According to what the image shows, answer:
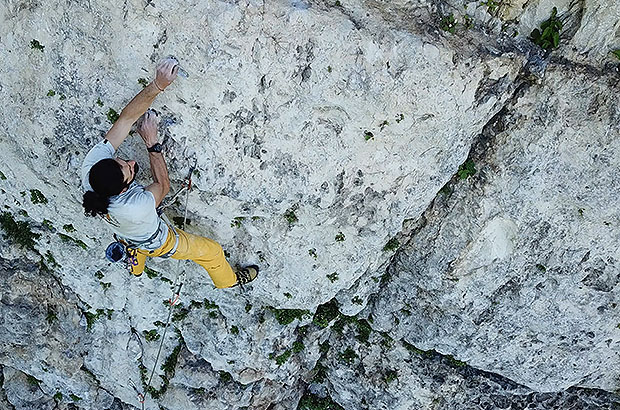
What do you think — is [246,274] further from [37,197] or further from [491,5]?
[491,5]

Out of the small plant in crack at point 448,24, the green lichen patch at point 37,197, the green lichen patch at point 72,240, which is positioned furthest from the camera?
the green lichen patch at point 72,240

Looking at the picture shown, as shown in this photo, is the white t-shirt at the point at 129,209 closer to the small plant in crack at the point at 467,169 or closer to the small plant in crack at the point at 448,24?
the small plant in crack at the point at 448,24

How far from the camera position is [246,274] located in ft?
28.3

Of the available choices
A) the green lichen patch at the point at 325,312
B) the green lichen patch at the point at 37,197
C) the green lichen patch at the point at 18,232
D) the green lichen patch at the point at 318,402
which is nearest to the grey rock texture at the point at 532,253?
the green lichen patch at the point at 325,312

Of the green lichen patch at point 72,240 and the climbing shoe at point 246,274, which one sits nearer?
the climbing shoe at point 246,274

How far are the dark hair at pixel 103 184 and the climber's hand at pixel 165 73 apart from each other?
117 centimetres

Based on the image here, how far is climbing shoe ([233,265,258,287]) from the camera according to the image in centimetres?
862

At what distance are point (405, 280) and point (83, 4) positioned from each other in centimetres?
705

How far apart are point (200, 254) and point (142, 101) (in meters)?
2.61

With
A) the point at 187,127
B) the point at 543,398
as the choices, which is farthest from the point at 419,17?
the point at 543,398

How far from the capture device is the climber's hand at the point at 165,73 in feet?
20.1

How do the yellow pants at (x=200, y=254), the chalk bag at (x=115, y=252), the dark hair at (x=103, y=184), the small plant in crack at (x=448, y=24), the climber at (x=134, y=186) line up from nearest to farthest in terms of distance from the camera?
1. the dark hair at (x=103, y=184)
2. the climber at (x=134, y=186)
3. the small plant in crack at (x=448, y=24)
4. the chalk bag at (x=115, y=252)
5. the yellow pants at (x=200, y=254)

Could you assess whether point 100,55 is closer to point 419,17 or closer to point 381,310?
point 419,17

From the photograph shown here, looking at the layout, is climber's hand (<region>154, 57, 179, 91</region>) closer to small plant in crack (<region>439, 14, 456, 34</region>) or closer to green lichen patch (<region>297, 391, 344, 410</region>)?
small plant in crack (<region>439, 14, 456, 34</region>)
